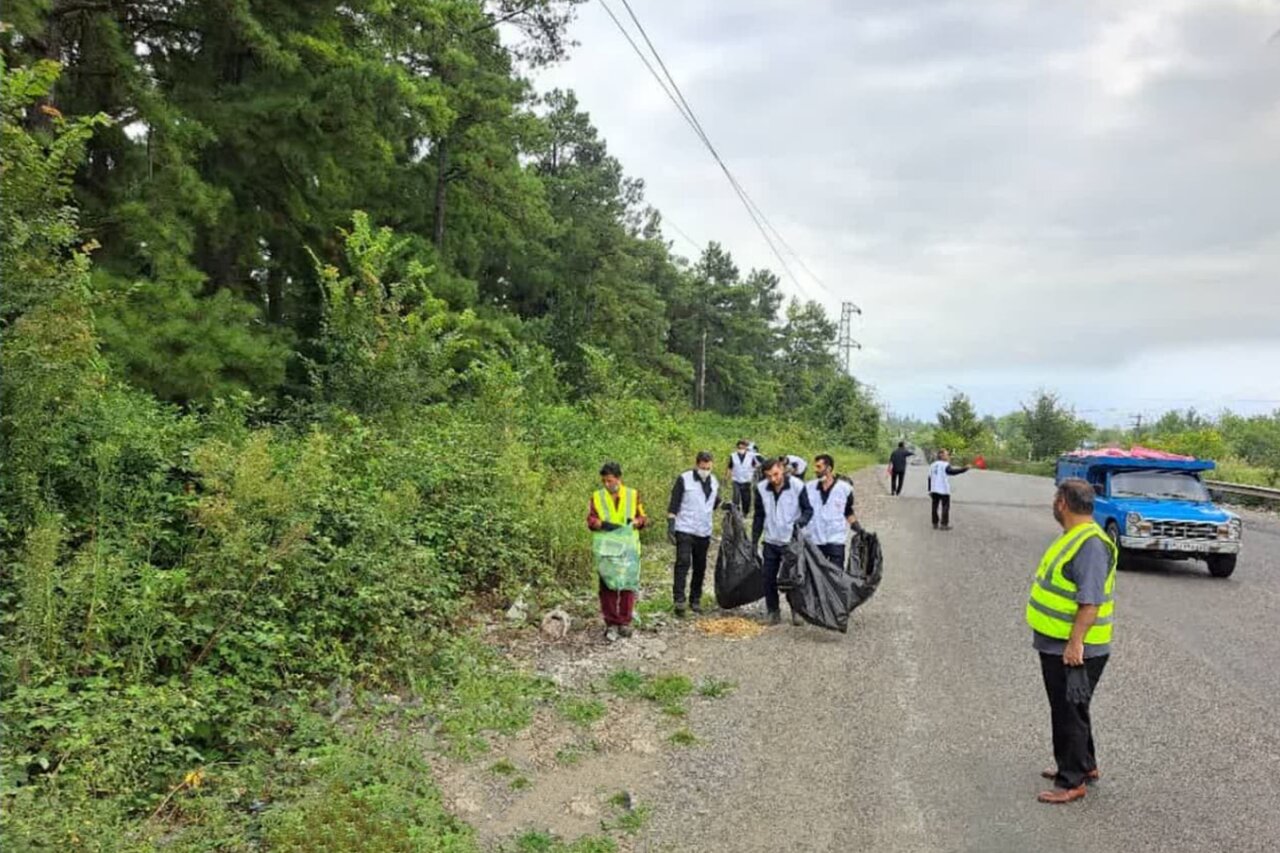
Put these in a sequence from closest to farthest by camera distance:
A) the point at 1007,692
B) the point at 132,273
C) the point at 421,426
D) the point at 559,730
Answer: the point at 559,730 < the point at 1007,692 < the point at 421,426 < the point at 132,273

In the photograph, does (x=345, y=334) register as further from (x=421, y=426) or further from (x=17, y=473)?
(x=17, y=473)

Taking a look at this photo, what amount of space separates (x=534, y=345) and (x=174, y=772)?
2329cm

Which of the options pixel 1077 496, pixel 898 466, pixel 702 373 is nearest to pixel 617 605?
pixel 1077 496

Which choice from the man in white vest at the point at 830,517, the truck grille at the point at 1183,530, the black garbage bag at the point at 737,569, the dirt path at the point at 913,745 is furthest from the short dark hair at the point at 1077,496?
the truck grille at the point at 1183,530

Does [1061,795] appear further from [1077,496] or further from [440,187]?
[440,187]

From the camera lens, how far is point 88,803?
365 cm

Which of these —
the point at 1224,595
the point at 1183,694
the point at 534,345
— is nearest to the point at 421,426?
the point at 1183,694

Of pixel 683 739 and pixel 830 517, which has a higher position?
pixel 830 517

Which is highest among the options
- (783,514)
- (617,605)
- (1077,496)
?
(1077,496)

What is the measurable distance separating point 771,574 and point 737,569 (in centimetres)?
37

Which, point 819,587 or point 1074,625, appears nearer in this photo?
point 1074,625

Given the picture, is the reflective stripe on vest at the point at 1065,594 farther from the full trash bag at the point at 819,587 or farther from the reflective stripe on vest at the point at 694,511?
the reflective stripe on vest at the point at 694,511

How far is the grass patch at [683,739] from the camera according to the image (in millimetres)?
5484

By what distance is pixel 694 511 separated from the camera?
877 centimetres
